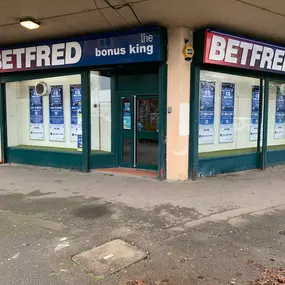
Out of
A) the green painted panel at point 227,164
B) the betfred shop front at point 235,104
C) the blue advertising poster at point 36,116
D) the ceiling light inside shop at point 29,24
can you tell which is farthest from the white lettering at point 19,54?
the green painted panel at point 227,164

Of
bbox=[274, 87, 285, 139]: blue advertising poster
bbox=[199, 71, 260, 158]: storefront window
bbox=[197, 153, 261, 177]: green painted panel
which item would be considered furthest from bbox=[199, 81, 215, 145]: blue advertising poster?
bbox=[274, 87, 285, 139]: blue advertising poster

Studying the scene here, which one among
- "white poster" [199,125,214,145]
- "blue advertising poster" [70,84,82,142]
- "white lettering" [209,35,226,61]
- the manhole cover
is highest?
"white lettering" [209,35,226,61]

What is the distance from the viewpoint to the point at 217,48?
694 cm

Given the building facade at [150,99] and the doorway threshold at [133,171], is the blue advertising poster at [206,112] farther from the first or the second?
the doorway threshold at [133,171]

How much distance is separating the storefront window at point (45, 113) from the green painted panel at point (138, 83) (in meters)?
1.11

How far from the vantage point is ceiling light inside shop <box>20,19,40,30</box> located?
6.57 meters

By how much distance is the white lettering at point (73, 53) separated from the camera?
7.75m

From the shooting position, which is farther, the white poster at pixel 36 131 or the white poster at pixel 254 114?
the white poster at pixel 36 131

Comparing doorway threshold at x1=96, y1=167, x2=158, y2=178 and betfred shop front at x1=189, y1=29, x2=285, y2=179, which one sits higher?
betfred shop front at x1=189, y1=29, x2=285, y2=179

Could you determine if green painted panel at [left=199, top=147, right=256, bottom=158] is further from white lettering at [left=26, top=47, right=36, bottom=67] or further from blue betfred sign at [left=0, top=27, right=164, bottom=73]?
white lettering at [left=26, top=47, right=36, bottom=67]

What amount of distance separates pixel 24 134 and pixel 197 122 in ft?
17.8

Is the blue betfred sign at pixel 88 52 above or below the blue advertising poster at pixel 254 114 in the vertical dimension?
above

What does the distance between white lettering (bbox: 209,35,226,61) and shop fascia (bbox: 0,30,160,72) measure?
3.93 feet

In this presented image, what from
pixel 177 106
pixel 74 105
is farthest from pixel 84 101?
pixel 177 106
